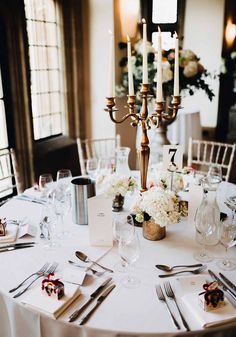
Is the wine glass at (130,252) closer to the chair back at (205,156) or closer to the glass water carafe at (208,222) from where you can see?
the glass water carafe at (208,222)

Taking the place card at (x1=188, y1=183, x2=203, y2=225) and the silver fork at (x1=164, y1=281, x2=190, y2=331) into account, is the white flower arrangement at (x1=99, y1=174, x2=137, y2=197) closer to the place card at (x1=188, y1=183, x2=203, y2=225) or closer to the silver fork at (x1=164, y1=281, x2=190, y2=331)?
the place card at (x1=188, y1=183, x2=203, y2=225)

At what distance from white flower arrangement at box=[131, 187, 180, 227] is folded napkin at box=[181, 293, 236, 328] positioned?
37cm

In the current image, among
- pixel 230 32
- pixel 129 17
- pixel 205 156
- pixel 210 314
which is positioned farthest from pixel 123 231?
pixel 230 32

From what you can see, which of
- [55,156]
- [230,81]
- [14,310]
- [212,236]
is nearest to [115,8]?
[55,156]

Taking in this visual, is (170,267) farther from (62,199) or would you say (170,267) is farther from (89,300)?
(62,199)

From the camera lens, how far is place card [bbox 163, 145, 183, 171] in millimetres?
1886

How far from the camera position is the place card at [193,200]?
173 cm

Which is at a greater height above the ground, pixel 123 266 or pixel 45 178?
pixel 45 178

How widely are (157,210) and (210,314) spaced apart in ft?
1.57

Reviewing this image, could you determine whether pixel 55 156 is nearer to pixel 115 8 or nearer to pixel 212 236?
pixel 115 8

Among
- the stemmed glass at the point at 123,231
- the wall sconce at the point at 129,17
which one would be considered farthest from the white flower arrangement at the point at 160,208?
the wall sconce at the point at 129,17

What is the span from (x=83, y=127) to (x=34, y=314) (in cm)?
285

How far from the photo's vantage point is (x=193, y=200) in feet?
5.74

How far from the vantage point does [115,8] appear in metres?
3.49
